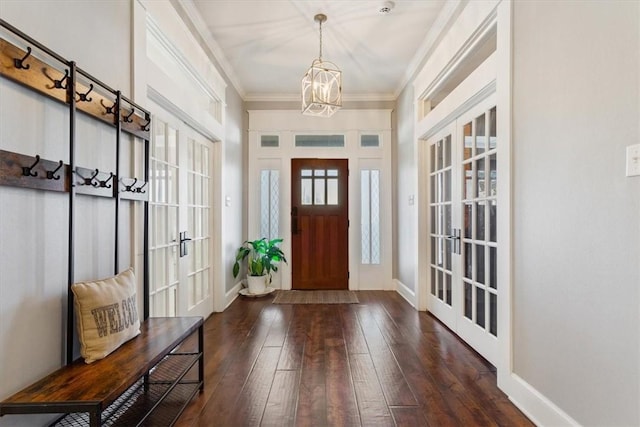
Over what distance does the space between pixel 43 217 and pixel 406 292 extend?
12.9 ft

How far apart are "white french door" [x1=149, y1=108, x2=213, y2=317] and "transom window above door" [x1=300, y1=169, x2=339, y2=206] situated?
1609mm

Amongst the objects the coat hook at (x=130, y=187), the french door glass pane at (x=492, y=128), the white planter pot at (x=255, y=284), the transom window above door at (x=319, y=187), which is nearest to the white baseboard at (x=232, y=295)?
the white planter pot at (x=255, y=284)

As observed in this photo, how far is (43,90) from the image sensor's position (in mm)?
1388

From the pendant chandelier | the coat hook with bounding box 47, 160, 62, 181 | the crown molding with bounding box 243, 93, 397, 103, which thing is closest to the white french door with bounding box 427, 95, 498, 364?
the pendant chandelier

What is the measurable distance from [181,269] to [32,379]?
5.58 feet

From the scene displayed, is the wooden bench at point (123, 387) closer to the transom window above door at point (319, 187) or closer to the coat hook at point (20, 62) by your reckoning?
the coat hook at point (20, 62)

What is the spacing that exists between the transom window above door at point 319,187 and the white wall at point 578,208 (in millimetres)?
3285

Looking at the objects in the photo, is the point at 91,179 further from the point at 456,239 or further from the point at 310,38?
the point at 456,239

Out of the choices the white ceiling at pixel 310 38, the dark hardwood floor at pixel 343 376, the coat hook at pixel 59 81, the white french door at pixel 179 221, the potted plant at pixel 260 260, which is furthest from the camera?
the potted plant at pixel 260 260

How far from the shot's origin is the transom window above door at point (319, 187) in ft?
17.0

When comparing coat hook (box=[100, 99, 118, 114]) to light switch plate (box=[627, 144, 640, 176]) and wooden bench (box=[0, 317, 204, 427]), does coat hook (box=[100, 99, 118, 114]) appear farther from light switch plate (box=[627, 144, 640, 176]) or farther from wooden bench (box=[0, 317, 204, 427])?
light switch plate (box=[627, 144, 640, 176])

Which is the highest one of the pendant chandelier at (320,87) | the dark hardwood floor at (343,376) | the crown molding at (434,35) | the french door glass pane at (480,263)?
the crown molding at (434,35)

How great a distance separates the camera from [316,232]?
203 inches

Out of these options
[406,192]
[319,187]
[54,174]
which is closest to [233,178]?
[319,187]
